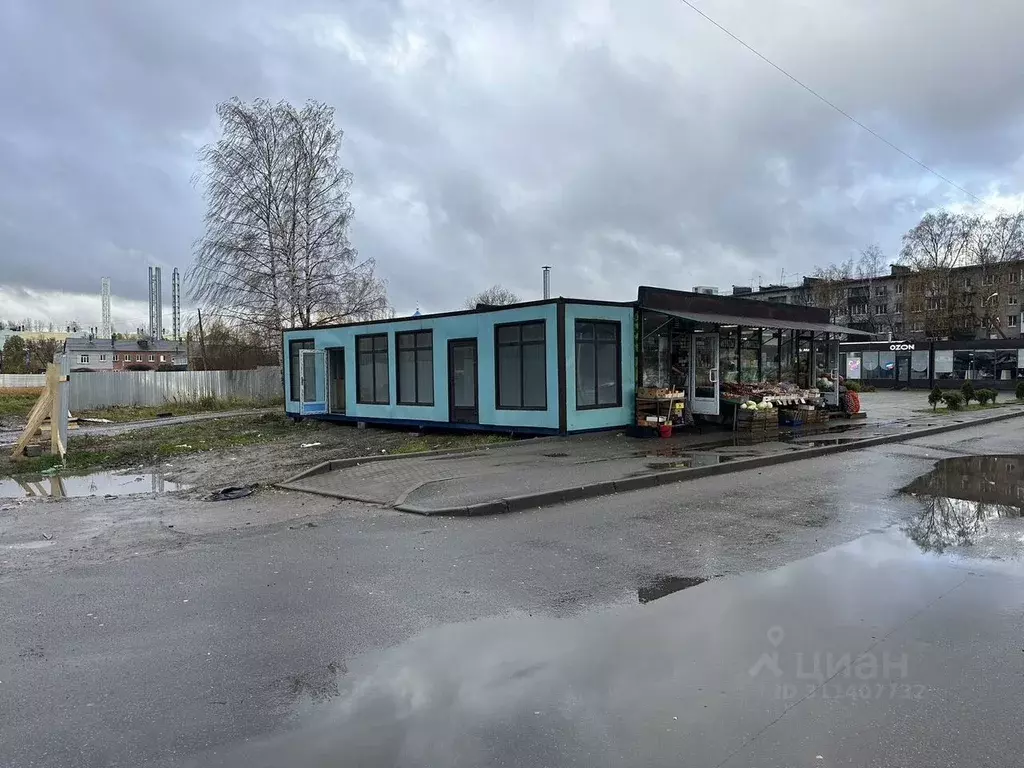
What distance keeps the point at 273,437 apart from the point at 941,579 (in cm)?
1803

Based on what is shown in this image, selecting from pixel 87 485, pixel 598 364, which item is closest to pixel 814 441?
pixel 598 364

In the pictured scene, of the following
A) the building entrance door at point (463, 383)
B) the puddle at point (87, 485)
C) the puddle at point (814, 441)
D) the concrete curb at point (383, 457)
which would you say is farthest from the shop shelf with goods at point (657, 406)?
the puddle at point (87, 485)

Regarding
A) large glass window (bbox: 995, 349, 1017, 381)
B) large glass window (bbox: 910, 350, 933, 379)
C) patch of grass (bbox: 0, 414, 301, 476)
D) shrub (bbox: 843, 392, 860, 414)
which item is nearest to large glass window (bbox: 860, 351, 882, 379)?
large glass window (bbox: 910, 350, 933, 379)

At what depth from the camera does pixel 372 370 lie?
21969mm

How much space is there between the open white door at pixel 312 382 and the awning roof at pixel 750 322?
11.9 metres

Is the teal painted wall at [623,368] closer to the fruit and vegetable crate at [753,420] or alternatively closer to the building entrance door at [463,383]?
the fruit and vegetable crate at [753,420]

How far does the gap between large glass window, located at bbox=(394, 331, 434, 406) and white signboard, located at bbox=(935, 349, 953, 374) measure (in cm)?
3393

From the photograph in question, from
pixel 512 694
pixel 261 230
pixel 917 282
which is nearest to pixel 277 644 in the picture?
pixel 512 694

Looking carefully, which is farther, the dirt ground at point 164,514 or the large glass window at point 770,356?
the large glass window at point 770,356

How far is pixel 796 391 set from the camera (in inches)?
755

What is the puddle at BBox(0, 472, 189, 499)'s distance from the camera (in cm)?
1190

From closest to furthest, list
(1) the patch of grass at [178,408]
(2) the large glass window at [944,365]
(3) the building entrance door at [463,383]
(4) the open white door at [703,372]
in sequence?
1. (4) the open white door at [703,372]
2. (3) the building entrance door at [463,383]
3. (1) the patch of grass at [178,408]
4. (2) the large glass window at [944,365]

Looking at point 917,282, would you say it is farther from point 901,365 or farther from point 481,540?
point 481,540

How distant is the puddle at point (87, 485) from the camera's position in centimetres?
1190
